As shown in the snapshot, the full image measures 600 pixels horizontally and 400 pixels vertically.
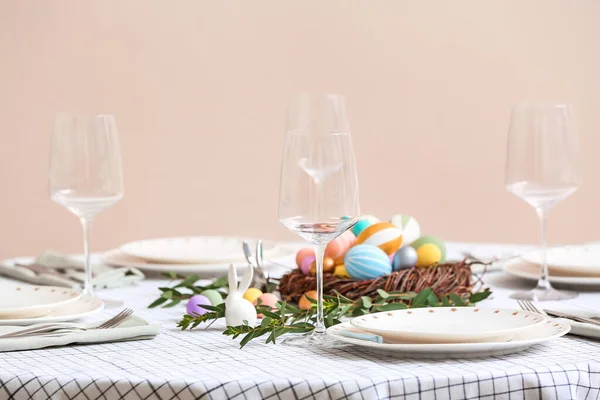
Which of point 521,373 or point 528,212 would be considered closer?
point 521,373

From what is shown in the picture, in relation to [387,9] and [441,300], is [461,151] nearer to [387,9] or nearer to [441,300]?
[387,9]

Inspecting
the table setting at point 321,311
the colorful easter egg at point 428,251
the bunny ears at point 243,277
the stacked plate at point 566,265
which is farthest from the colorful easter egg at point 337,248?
the stacked plate at point 566,265

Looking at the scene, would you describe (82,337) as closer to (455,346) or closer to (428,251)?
(455,346)

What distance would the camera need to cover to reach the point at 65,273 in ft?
6.04

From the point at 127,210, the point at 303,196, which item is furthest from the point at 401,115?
the point at 303,196

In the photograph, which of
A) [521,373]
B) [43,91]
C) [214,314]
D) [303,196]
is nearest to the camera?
[521,373]

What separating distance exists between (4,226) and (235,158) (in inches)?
45.4

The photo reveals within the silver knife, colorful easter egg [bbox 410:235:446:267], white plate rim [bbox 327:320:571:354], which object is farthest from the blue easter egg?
white plate rim [bbox 327:320:571:354]

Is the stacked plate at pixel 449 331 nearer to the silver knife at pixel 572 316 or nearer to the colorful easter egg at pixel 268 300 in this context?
the silver knife at pixel 572 316

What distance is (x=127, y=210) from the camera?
14.3ft

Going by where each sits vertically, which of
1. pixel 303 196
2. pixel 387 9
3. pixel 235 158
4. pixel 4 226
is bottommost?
pixel 4 226

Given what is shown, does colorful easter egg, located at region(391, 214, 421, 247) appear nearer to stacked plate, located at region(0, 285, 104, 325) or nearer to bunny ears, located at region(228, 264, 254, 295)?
bunny ears, located at region(228, 264, 254, 295)

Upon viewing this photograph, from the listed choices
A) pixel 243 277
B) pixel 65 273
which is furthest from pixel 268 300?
pixel 65 273

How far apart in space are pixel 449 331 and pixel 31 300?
2.21ft
